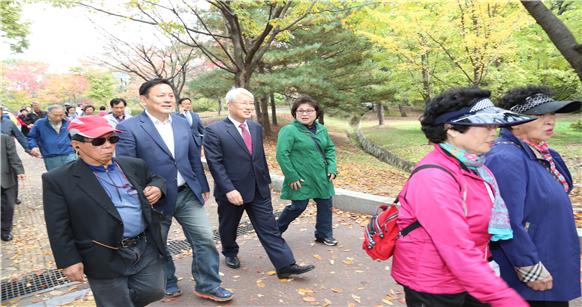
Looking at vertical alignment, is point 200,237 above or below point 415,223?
below

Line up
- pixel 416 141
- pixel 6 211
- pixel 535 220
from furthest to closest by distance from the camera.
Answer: pixel 416 141
pixel 6 211
pixel 535 220

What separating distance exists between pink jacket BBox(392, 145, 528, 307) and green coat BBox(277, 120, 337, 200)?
8.09 feet

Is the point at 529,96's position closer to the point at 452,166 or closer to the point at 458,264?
the point at 452,166

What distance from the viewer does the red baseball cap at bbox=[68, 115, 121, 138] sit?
225 centimetres

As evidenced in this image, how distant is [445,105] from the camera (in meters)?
1.78

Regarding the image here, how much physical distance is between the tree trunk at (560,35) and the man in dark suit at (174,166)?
4.86 m

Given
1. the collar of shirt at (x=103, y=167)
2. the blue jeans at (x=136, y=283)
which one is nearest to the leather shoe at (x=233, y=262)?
the blue jeans at (x=136, y=283)

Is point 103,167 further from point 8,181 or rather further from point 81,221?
point 8,181

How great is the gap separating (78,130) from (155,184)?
62 centimetres

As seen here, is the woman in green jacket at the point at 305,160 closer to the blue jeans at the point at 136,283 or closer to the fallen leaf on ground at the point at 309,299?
the fallen leaf on ground at the point at 309,299

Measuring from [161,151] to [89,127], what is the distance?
0.85 meters

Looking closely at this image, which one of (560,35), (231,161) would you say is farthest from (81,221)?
(560,35)

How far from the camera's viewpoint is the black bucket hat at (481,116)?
67.1 inches

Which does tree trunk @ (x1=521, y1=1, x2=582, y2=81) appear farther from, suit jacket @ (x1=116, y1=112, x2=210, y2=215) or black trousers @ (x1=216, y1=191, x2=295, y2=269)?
suit jacket @ (x1=116, y1=112, x2=210, y2=215)
